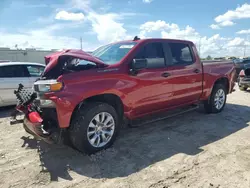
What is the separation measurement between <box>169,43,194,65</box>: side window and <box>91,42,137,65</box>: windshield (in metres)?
1.05

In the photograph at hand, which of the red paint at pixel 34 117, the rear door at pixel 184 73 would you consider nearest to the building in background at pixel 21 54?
the rear door at pixel 184 73

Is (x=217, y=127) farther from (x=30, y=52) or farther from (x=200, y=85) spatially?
(x=30, y=52)

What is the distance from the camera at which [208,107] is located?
→ 19.6ft

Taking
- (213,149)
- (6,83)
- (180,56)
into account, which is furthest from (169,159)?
(6,83)

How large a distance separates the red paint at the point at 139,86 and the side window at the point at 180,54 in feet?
0.48

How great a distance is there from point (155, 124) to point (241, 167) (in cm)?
221

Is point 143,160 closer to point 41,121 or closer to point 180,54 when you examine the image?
point 41,121

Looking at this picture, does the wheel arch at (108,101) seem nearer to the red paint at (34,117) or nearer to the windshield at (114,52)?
the red paint at (34,117)

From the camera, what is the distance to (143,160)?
11.1 ft

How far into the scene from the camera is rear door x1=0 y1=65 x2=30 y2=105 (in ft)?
21.1

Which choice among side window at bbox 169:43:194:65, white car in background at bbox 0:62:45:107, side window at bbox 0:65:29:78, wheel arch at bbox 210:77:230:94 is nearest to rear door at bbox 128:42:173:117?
side window at bbox 169:43:194:65

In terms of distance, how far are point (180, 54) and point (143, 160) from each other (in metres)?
2.73

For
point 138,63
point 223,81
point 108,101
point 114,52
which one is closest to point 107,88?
point 108,101

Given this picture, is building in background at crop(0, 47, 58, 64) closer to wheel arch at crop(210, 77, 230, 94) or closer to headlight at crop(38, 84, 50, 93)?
wheel arch at crop(210, 77, 230, 94)
